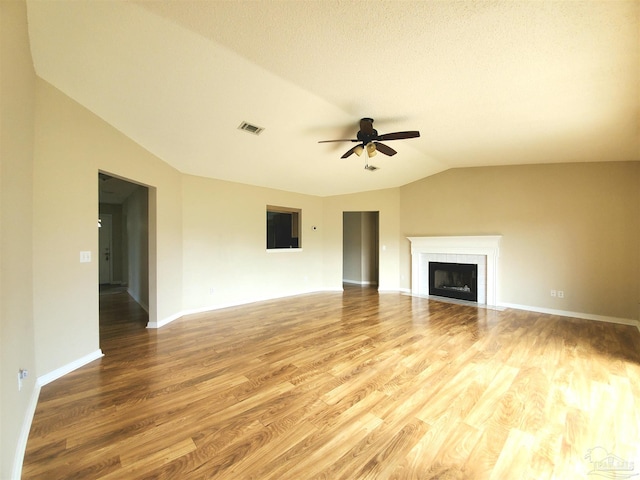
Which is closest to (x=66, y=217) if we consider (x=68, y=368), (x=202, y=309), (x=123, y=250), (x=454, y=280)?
(x=68, y=368)

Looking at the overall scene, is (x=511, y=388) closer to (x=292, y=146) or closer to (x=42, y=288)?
(x=292, y=146)

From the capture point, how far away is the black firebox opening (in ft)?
17.9

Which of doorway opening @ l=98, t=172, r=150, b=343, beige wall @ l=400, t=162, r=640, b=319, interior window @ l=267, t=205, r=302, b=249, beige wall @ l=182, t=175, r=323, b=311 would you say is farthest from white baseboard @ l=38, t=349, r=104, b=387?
beige wall @ l=400, t=162, r=640, b=319

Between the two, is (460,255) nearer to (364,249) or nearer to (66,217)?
(364,249)

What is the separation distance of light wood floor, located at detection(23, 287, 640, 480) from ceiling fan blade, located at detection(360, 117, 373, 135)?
256cm

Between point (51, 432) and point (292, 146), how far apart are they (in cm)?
371

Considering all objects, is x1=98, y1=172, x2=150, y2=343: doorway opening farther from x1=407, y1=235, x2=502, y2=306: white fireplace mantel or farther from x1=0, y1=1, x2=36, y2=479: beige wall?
x1=407, y1=235, x2=502, y2=306: white fireplace mantel

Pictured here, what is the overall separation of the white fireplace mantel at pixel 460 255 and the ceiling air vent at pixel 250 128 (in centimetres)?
422

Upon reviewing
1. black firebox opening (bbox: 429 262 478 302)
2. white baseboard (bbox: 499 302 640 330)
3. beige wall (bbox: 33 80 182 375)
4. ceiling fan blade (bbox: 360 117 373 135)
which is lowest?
white baseboard (bbox: 499 302 640 330)

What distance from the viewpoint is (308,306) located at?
5117 mm

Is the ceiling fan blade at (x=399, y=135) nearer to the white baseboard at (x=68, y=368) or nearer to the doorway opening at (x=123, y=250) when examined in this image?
the doorway opening at (x=123, y=250)

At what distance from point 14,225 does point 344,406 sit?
2.46 m

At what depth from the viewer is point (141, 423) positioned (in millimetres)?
1807

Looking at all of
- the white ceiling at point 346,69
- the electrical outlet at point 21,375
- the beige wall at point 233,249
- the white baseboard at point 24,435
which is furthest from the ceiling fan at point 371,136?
the white baseboard at point 24,435
